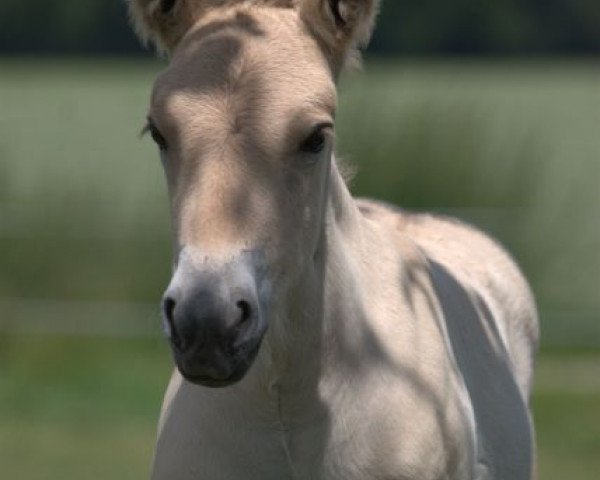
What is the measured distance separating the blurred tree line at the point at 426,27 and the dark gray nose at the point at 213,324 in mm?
36623

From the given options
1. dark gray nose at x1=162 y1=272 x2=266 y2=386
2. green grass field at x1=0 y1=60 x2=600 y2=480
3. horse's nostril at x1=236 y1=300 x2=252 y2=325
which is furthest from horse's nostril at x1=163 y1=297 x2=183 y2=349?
green grass field at x1=0 y1=60 x2=600 y2=480

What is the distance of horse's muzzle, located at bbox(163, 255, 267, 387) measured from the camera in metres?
4.06

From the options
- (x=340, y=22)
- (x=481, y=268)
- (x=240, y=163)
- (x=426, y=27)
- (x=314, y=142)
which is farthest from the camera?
(x=426, y=27)

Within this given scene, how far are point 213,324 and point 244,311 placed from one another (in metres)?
0.10

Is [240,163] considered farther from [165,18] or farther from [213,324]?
[165,18]

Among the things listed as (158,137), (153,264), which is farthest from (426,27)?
(158,137)

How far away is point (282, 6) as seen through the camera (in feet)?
15.7

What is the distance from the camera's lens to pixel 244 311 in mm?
4133

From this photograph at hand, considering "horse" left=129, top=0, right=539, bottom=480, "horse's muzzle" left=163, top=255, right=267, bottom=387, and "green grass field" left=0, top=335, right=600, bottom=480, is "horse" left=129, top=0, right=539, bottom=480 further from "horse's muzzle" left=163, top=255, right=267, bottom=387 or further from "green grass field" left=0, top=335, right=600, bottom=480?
"green grass field" left=0, top=335, right=600, bottom=480

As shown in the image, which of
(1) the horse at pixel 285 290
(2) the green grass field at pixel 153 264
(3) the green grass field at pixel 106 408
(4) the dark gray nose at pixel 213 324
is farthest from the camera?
(2) the green grass field at pixel 153 264

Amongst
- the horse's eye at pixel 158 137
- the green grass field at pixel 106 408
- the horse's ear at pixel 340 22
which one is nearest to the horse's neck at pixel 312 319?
the horse's ear at pixel 340 22

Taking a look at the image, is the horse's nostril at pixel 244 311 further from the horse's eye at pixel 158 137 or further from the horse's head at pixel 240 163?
the horse's eye at pixel 158 137

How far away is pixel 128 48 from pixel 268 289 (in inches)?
1568

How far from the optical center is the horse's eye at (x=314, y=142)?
4.45 metres
